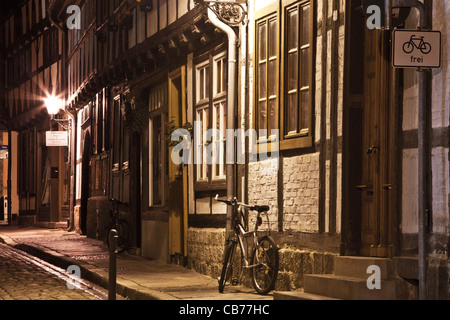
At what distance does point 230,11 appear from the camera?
40.7ft

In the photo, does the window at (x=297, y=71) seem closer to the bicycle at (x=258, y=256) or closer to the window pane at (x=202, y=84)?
the bicycle at (x=258, y=256)

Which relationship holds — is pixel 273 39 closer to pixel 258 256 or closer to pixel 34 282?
pixel 258 256

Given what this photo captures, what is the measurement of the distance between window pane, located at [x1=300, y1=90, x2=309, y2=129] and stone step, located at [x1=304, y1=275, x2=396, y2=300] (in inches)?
74.2

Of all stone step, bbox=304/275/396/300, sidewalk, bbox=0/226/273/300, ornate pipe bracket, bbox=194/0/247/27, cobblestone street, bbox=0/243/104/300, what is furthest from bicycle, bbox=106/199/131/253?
stone step, bbox=304/275/396/300

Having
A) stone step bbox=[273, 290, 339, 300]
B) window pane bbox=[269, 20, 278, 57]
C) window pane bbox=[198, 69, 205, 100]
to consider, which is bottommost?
stone step bbox=[273, 290, 339, 300]

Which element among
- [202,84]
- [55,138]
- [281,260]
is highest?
[202,84]

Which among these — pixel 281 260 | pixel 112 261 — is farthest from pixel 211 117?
pixel 112 261

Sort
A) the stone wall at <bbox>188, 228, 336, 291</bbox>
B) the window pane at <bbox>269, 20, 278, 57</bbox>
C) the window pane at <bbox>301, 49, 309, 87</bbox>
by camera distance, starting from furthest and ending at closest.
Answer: the window pane at <bbox>269, 20, 278, 57</bbox>
the window pane at <bbox>301, 49, 309, 87</bbox>
the stone wall at <bbox>188, 228, 336, 291</bbox>

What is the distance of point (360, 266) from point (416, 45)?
2471mm

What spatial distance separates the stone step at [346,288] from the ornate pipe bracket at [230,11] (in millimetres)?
4109

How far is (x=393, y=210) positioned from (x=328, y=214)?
1.32 metres

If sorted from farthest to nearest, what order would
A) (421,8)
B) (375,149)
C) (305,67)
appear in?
(305,67)
(375,149)
(421,8)

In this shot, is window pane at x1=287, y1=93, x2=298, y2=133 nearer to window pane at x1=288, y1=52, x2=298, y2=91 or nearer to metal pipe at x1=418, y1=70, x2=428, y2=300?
window pane at x1=288, y1=52, x2=298, y2=91

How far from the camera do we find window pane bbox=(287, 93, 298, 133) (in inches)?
430
